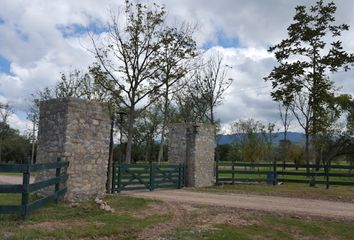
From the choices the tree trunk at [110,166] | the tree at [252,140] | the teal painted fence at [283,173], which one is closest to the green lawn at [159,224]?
the tree trunk at [110,166]

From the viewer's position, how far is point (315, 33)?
21.0 m

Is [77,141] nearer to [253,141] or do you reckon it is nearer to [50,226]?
[50,226]

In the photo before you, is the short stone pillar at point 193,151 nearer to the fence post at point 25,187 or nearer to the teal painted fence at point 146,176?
the teal painted fence at point 146,176

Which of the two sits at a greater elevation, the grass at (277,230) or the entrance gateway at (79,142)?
the entrance gateway at (79,142)

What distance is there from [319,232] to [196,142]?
11541mm

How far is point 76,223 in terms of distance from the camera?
9109 mm

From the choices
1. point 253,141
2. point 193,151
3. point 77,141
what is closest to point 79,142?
point 77,141

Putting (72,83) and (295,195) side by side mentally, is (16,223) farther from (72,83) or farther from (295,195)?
(72,83)

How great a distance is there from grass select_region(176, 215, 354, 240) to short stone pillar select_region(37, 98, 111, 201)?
4.69 m

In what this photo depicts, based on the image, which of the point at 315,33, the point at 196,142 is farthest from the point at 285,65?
the point at 196,142

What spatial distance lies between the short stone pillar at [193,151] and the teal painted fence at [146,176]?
634mm

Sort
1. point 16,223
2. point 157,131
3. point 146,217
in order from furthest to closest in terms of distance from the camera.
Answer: point 157,131 < point 146,217 < point 16,223

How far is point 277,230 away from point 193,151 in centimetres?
1112

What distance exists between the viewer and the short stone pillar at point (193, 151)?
822 inches
